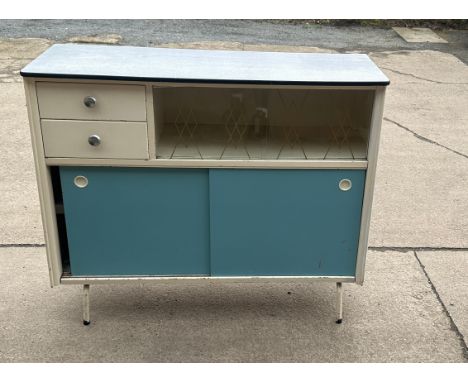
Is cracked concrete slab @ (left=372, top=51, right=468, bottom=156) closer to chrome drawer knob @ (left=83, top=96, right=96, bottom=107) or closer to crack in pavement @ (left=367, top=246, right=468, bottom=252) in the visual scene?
crack in pavement @ (left=367, top=246, right=468, bottom=252)

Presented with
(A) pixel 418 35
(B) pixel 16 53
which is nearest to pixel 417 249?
(B) pixel 16 53

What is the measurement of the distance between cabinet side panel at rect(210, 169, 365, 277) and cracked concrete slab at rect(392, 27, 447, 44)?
26.0ft

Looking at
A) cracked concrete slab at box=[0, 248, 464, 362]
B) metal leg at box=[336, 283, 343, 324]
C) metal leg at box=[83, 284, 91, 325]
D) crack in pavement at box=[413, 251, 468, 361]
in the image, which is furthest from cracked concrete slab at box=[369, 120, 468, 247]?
metal leg at box=[83, 284, 91, 325]

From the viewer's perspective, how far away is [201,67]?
2.13 meters

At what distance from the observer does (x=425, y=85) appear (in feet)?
21.9

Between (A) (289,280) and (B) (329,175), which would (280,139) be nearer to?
(B) (329,175)

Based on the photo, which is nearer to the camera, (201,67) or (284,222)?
(201,67)

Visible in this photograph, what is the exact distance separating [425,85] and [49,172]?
18.7 ft

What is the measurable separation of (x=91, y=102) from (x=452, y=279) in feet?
6.91

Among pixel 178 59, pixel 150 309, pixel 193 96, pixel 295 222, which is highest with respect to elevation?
pixel 178 59

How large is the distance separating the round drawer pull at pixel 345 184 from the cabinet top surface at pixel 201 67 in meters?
0.41

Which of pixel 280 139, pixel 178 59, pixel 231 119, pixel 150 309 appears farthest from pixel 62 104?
pixel 150 309

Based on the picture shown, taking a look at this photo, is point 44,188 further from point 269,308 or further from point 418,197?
point 418,197

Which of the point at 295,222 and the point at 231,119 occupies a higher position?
the point at 231,119
